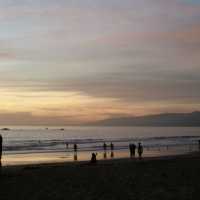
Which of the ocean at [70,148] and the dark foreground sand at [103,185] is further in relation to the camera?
the ocean at [70,148]

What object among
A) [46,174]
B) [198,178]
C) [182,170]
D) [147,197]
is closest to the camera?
[147,197]

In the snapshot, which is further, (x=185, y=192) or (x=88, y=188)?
(x=88, y=188)

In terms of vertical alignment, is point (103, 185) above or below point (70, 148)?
below

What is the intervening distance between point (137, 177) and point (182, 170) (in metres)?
4.27

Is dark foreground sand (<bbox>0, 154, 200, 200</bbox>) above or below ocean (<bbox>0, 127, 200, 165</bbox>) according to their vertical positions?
below

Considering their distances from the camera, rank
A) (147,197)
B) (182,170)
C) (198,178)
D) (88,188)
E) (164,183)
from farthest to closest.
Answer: (182,170) < (198,178) < (164,183) < (88,188) < (147,197)

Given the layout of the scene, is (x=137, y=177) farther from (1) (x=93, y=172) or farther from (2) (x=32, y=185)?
(2) (x=32, y=185)

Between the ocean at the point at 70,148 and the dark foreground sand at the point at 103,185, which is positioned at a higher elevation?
the ocean at the point at 70,148

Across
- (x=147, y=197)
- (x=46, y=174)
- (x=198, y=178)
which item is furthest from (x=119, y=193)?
(x=46, y=174)

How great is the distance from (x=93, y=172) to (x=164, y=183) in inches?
237

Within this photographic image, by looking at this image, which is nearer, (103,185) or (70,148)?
(103,185)

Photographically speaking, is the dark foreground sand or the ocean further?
the ocean

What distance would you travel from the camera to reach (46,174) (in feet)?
75.0

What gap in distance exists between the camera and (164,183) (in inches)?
755
